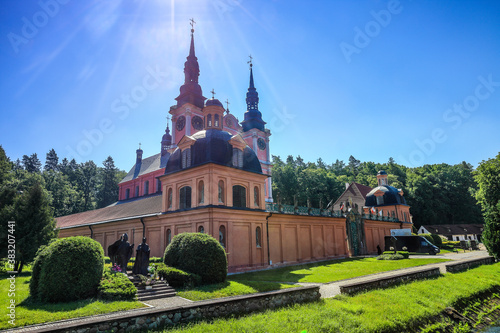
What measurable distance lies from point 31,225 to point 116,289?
13832 millimetres

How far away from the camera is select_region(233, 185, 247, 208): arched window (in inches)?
890

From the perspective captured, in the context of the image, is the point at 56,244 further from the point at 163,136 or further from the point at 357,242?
the point at 163,136

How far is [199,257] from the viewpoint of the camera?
15258 mm

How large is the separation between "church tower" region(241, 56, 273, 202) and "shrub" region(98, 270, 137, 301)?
131 feet

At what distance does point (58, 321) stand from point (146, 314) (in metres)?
3.00

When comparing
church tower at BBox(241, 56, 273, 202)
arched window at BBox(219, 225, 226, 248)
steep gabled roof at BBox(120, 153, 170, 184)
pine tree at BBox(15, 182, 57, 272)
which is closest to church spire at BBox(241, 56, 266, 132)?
church tower at BBox(241, 56, 273, 202)

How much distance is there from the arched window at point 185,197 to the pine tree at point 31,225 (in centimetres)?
960

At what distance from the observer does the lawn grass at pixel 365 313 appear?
363 inches

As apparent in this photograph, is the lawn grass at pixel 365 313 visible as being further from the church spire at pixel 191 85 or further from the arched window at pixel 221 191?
the church spire at pixel 191 85

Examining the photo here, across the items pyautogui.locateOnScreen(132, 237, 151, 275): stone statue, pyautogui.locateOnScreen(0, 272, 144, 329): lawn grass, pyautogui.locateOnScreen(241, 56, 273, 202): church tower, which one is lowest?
pyautogui.locateOnScreen(0, 272, 144, 329): lawn grass

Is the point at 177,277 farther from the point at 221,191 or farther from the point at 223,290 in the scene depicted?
the point at 221,191

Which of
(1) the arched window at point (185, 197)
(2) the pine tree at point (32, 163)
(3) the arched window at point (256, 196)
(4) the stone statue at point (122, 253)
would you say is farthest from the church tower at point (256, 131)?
(2) the pine tree at point (32, 163)

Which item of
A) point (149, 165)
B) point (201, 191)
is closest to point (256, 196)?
point (201, 191)

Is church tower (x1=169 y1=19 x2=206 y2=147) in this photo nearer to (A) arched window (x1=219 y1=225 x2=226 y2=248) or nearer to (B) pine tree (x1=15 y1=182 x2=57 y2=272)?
(B) pine tree (x1=15 y1=182 x2=57 y2=272)
